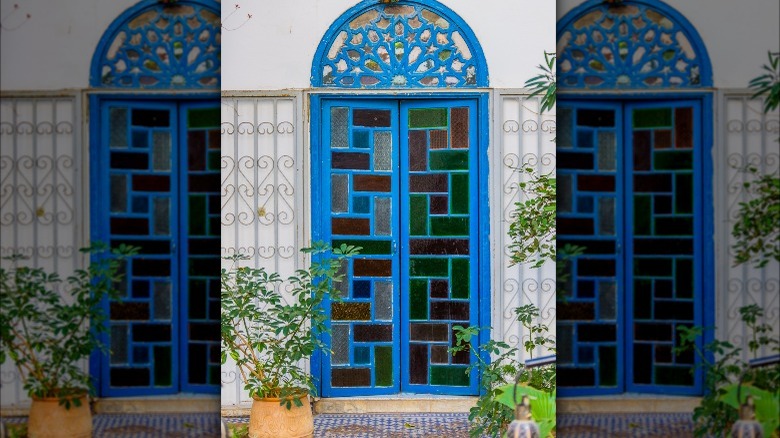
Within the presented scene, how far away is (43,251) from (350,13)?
1227 millimetres

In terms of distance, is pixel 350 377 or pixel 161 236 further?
pixel 350 377

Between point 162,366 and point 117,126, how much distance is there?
2.58 feet

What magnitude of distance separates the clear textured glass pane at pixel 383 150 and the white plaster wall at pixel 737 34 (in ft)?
3.34

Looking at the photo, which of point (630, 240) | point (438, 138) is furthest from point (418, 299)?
point (630, 240)

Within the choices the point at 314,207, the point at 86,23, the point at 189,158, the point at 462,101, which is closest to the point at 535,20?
the point at 462,101

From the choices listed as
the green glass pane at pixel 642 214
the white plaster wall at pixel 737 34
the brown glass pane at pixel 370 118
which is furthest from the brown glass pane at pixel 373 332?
the white plaster wall at pixel 737 34

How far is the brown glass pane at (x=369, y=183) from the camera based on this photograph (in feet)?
8.81

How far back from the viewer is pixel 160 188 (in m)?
2.54

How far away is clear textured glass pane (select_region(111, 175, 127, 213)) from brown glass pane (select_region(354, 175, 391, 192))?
75cm

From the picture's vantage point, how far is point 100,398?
250 cm

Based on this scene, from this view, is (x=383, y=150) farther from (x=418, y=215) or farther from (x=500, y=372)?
(x=500, y=372)

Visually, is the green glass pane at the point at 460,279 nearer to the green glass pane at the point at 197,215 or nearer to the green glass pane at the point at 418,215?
the green glass pane at the point at 418,215

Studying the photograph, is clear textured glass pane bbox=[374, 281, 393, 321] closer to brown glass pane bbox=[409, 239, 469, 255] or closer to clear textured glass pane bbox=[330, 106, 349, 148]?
brown glass pane bbox=[409, 239, 469, 255]

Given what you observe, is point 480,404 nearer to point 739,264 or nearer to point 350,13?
point 739,264
